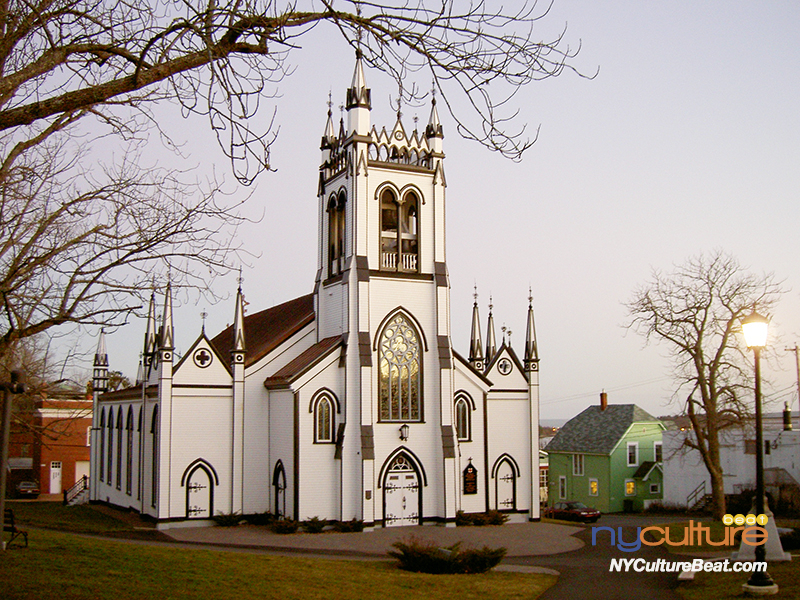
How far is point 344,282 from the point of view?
32.7m

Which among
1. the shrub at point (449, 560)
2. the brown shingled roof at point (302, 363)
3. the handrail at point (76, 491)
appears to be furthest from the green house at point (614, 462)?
the shrub at point (449, 560)

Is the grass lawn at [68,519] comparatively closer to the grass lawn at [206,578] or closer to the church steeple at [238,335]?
the church steeple at [238,335]

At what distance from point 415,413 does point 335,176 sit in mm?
11022

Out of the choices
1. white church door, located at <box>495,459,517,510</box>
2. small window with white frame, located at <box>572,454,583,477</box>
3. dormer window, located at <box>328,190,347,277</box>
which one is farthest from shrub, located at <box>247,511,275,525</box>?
small window with white frame, located at <box>572,454,583,477</box>

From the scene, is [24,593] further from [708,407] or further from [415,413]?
[708,407]

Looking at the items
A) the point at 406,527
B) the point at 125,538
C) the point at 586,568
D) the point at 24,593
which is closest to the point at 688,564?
the point at 586,568

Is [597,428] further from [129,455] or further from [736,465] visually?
[129,455]

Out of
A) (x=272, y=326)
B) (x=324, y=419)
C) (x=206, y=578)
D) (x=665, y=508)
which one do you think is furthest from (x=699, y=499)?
(x=206, y=578)

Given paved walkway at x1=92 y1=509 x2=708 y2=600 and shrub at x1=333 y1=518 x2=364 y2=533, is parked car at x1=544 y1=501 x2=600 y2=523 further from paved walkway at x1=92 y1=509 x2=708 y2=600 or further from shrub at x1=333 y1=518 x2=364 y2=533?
shrub at x1=333 y1=518 x2=364 y2=533

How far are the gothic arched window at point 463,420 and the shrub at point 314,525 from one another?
7.69m

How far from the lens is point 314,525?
1179 inches

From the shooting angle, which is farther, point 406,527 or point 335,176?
point 335,176

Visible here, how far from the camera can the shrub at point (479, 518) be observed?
3316 centimetres

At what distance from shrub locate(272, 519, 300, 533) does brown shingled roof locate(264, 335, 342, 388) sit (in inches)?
211
